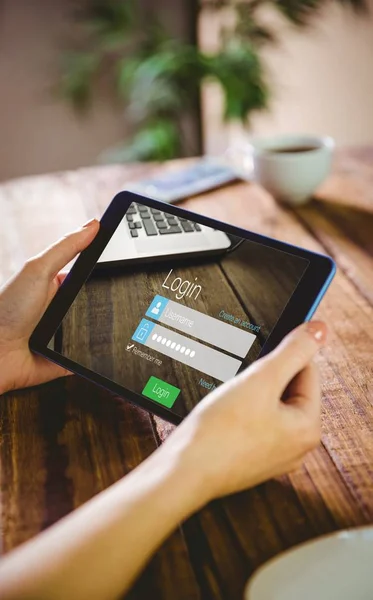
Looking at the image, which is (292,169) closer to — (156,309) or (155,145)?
(156,309)

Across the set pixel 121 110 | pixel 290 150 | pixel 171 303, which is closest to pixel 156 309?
pixel 171 303

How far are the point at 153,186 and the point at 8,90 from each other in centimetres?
184

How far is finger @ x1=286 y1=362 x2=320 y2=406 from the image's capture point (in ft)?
1.69

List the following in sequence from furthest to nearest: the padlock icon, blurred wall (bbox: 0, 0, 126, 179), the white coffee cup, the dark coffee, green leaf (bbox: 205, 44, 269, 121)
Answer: blurred wall (bbox: 0, 0, 126, 179) < green leaf (bbox: 205, 44, 269, 121) < the dark coffee < the white coffee cup < the padlock icon

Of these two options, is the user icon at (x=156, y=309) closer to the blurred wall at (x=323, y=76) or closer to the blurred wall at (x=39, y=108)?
the blurred wall at (x=323, y=76)

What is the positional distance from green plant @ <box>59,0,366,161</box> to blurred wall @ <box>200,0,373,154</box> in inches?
4.0

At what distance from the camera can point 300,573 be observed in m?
0.43

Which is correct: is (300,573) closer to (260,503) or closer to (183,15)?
(260,503)

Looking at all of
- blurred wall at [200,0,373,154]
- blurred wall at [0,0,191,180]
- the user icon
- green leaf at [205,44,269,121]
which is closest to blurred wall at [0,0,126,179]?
blurred wall at [0,0,191,180]

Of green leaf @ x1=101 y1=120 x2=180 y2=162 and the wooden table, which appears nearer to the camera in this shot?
the wooden table

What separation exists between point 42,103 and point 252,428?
2580mm

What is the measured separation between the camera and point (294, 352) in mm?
499

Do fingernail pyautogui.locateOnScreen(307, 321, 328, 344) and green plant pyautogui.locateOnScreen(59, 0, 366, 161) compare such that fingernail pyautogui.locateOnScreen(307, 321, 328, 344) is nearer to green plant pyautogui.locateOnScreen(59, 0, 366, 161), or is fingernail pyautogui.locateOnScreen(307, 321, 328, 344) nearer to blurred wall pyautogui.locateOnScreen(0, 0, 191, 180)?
green plant pyautogui.locateOnScreen(59, 0, 366, 161)

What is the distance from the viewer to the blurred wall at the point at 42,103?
2510 millimetres
